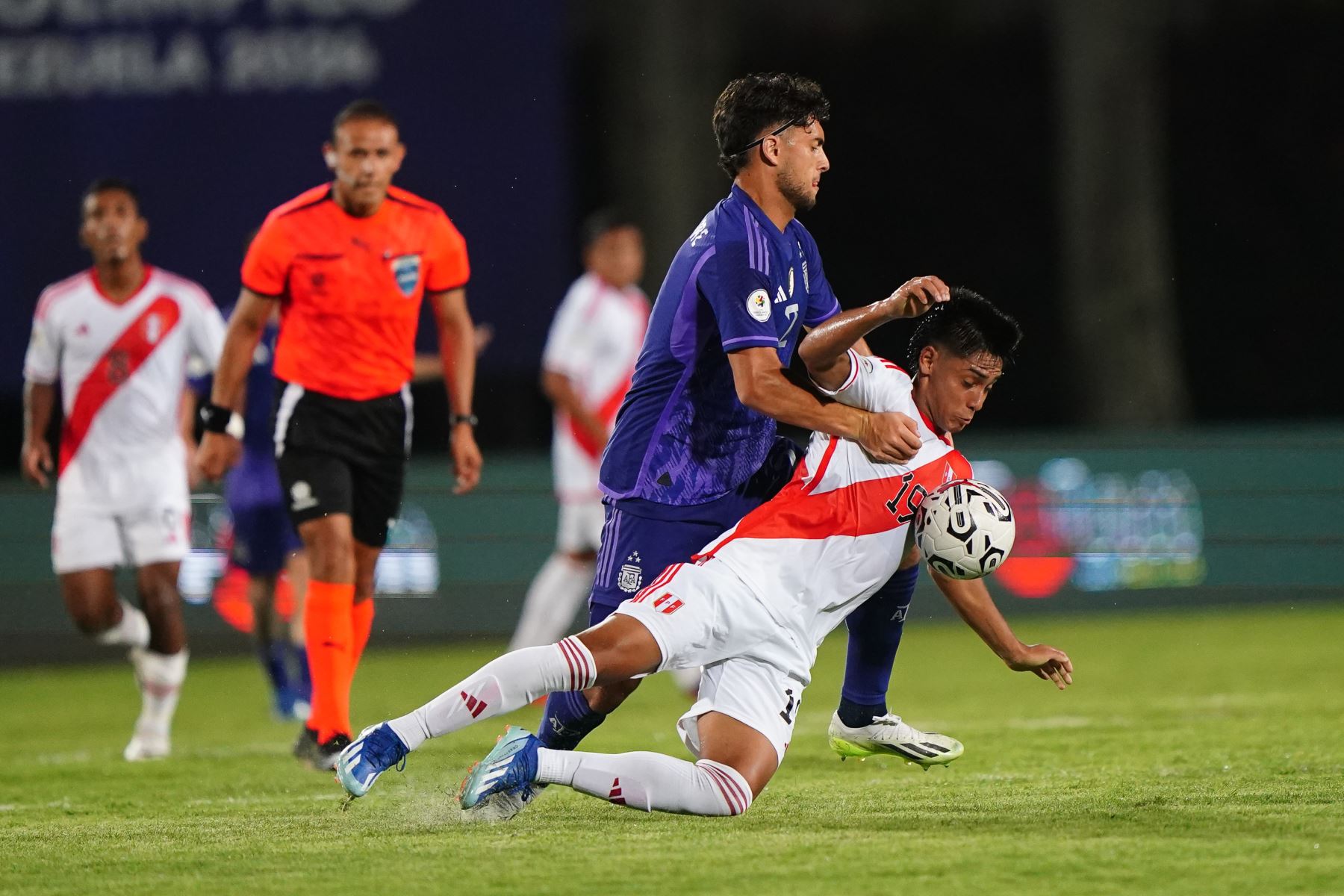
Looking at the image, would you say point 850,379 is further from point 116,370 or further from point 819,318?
point 116,370

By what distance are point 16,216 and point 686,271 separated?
847 centimetres

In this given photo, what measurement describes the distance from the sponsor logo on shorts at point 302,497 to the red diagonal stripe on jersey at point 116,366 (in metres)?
2.11

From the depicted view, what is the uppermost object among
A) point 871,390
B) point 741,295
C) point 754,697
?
point 741,295

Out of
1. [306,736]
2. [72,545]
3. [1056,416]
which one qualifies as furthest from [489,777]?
[1056,416]

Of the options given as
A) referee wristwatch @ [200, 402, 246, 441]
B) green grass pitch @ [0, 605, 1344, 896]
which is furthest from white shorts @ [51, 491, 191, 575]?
referee wristwatch @ [200, 402, 246, 441]

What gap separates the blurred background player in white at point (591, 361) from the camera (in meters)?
10.1

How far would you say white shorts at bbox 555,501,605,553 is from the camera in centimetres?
990

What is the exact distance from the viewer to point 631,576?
5555mm

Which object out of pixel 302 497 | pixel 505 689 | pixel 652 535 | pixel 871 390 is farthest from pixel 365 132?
pixel 505 689

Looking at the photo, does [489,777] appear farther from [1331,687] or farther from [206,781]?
[1331,687]

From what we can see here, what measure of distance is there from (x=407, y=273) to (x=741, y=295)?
7.29ft

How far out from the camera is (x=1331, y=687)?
360 inches

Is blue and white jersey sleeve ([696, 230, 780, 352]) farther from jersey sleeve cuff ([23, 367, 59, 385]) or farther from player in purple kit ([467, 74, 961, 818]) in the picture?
jersey sleeve cuff ([23, 367, 59, 385])

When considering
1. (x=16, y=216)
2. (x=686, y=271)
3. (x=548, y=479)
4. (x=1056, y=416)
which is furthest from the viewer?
(x=1056, y=416)
